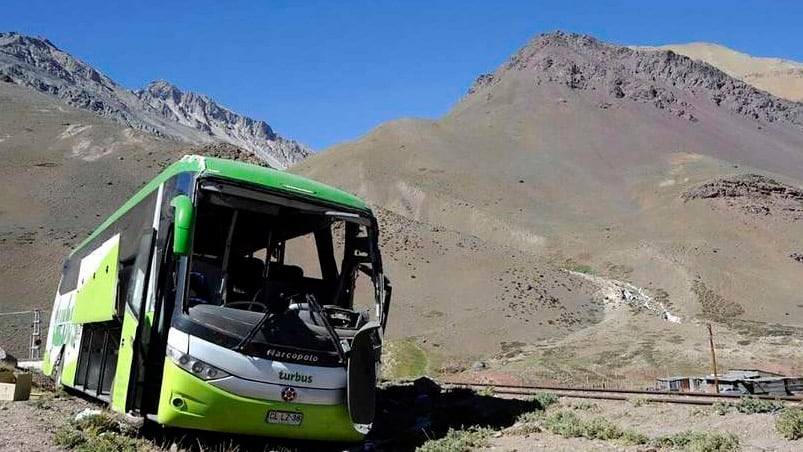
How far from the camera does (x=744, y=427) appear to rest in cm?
934

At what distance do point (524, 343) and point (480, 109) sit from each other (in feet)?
345

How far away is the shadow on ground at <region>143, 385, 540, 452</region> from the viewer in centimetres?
883

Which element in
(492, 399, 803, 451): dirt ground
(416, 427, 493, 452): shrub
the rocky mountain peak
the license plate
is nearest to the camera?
the license plate

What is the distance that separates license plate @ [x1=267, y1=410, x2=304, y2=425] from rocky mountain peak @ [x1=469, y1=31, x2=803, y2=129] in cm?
14239

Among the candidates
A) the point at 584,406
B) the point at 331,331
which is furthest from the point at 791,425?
the point at 331,331

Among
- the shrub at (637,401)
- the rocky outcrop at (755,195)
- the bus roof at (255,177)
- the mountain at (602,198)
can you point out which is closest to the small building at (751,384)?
the shrub at (637,401)

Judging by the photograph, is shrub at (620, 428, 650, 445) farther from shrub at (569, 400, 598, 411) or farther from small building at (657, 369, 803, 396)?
small building at (657, 369, 803, 396)

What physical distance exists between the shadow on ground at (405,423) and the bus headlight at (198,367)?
0.95 m

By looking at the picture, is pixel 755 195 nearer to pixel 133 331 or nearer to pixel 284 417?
pixel 284 417

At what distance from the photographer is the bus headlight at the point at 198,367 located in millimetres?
7988

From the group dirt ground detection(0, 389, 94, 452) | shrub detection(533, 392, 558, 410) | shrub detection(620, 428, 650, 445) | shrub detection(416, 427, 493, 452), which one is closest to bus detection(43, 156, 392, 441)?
dirt ground detection(0, 389, 94, 452)

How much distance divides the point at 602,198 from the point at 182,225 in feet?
319

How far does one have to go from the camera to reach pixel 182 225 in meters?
8.04

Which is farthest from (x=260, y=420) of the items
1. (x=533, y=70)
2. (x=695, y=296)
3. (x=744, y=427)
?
(x=533, y=70)
